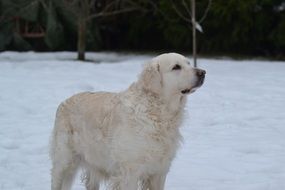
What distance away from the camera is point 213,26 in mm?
16516

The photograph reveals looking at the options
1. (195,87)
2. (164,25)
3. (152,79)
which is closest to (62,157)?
(152,79)

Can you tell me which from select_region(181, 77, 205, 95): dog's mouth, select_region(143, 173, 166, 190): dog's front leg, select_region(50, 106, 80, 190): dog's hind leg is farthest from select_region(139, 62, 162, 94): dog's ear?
select_region(50, 106, 80, 190): dog's hind leg

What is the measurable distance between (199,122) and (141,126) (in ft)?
11.4

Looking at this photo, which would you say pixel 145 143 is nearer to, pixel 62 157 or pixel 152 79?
pixel 152 79

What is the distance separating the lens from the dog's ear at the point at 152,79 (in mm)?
3857

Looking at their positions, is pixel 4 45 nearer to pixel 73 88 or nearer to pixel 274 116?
pixel 73 88

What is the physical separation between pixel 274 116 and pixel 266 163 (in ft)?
6.96

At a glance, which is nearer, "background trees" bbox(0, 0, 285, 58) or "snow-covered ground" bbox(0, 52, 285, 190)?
"snow-covered ground" bbox(0, 52, 285, 190)

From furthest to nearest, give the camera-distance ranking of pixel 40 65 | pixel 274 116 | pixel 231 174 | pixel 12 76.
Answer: pixel 40 65 → pixel 12 76 → pixel 274 116 → pixel 231 174

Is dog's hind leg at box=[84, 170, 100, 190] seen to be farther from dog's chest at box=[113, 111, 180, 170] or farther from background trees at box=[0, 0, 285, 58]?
background trees at box=[0, 0, 285, 58]

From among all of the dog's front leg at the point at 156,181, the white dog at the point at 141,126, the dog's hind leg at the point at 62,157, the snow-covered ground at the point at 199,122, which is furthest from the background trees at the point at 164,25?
the dog's front leg at the point at 156,181

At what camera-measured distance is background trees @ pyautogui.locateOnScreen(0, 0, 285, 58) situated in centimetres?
1564

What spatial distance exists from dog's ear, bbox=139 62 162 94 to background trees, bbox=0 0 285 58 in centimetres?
1129

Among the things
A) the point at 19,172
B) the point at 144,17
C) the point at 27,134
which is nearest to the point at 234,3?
the point at 144,17
